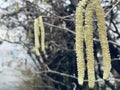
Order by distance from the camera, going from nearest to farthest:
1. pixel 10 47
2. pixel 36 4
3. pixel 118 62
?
pixel 118 62 < pixel 36 4 < pixel 10 47

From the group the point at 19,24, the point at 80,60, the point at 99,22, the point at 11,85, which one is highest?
the point at 19,24

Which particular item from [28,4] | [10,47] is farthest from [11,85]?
[28,4]

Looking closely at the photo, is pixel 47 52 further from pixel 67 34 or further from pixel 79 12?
pixel 79 12

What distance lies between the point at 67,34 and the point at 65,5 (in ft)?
1.87

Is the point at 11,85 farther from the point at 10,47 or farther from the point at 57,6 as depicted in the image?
the point at 57,6

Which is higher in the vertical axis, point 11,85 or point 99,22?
point 99,22

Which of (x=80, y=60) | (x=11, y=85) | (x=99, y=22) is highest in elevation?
(x=99, y=22)

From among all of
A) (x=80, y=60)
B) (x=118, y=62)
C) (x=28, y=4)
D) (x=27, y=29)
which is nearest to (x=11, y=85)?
(x=27, y=29)

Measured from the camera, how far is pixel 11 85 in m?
7.65

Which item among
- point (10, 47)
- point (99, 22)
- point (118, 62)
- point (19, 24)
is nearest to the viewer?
point (99, 22)

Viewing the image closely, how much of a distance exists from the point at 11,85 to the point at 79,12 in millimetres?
6350

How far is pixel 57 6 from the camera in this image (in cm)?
611

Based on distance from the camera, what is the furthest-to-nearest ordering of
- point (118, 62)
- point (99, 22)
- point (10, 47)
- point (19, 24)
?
1. point (10, 47)
2. point (19, 24)
3. point (118, 62)
4. point (99, 22)

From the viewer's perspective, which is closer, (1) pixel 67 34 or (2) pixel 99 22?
(2) pixel 99 22
